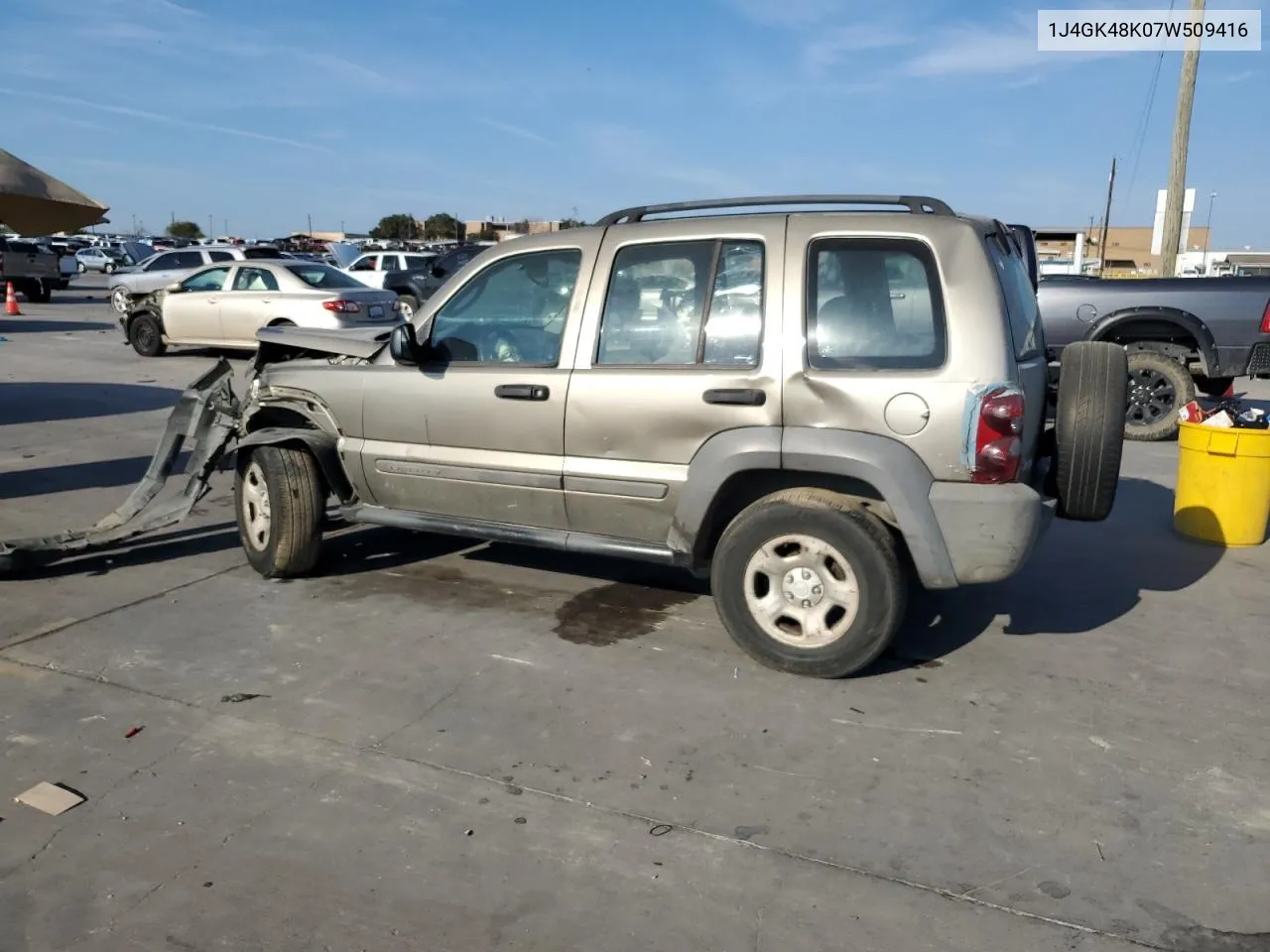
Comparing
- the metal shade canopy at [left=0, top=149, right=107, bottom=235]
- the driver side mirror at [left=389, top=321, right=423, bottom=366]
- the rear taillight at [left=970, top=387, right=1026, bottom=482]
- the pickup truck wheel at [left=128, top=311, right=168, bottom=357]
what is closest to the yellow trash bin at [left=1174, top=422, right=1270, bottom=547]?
the rear taillight at [left=970, top=387, right=1026, bottom=482]

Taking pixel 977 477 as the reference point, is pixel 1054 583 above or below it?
below

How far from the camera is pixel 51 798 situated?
3549 millimetres

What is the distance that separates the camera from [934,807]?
353cm

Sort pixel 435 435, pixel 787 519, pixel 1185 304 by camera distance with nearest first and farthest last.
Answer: pixel 787 519, pixel 435 435, pixel 1185 304

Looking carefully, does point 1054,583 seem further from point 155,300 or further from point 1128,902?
point 155,300

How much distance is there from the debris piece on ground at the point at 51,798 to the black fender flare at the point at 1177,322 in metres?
9.43

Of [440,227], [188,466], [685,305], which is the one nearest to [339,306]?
[188,466]

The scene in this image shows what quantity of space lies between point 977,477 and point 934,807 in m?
1.35

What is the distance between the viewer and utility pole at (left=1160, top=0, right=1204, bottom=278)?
17.4 m

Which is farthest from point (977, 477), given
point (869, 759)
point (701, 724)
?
point (701, 724)

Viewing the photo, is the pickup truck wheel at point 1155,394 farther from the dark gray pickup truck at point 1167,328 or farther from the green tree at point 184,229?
the green tree at point 184,229

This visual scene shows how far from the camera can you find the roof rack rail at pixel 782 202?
15.3ft

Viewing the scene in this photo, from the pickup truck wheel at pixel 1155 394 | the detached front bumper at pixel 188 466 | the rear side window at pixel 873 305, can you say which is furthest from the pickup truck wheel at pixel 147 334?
the rear side window at pixel 873 305

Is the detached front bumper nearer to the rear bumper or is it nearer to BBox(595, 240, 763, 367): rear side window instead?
BBox(595, 240, 763, 367): rear side window
